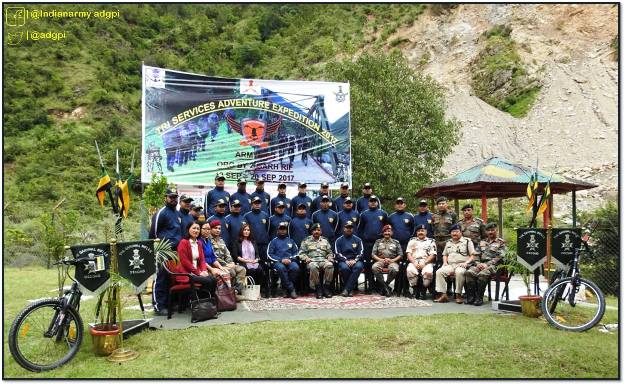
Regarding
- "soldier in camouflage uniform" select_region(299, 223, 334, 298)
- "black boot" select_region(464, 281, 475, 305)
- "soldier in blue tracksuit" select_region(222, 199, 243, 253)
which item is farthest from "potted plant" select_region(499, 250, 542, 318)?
"soldier in blue tracksuit" select_region(222, 199, 243, 253)

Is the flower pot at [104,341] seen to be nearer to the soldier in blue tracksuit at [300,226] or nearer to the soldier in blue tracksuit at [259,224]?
the soldier in blue tracksuit at [259,224]

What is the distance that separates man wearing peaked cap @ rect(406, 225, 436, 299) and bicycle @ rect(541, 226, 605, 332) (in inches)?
70.5

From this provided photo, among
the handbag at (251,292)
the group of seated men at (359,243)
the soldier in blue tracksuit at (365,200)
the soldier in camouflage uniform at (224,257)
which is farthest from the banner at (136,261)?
the soldier in blue tracksuit at (365,200)

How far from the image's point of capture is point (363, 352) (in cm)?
465

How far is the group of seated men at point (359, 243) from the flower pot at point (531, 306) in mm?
806

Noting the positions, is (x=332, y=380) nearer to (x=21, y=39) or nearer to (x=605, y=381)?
(x=605, y=381)

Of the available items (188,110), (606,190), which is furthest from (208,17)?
(188,110)

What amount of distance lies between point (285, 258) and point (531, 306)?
345 centimetres

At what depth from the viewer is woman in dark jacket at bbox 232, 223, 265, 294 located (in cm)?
760

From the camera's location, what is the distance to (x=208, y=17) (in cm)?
5772

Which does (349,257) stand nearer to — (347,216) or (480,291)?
(347,216)

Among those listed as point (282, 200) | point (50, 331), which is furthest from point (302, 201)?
point (50, 331)

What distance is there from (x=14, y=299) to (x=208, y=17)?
54.7 metres

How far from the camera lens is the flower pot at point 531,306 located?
6.08m
